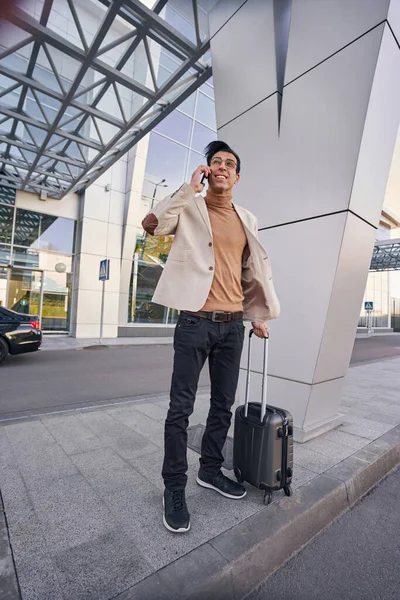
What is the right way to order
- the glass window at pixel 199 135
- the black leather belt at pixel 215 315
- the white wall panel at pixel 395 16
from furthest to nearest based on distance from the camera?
the glass window at pixel 199 135 < the white wall panel at pixel 395 16 < the black leather belt at pixel 215 315

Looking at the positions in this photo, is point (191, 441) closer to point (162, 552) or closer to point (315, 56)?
point (162, 552)

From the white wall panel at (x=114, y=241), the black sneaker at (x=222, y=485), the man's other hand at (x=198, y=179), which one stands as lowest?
the black sneaker at (x=222, y=485)

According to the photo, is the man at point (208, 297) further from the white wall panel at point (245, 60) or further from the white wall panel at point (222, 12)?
the white wall panel at point (222, 12)

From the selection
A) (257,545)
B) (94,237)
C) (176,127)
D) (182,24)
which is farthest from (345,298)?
(176,127)

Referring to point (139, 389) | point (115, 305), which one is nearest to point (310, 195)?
point (139, 389)

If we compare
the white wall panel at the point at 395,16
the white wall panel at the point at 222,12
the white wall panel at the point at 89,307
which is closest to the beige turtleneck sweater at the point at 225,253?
the white wall panel at the point at 395,16

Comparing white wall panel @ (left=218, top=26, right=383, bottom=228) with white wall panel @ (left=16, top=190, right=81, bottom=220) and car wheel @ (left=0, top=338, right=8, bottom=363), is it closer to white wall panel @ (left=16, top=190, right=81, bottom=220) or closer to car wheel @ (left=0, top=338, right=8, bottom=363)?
car wheel @ (left=0, top=338, right=8, bottom=363)

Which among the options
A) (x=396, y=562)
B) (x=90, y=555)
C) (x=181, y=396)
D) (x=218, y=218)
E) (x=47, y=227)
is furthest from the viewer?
(x=47, y=227)

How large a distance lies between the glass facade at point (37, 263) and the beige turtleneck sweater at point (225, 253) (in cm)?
1285

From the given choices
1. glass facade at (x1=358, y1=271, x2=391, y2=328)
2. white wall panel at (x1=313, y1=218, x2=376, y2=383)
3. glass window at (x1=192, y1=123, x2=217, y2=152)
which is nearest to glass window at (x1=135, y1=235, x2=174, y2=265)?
glass window at (x1=192, y1=123, x2=217, y2=152)

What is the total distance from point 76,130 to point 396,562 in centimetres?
1087

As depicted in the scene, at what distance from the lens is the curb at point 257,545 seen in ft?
4.81

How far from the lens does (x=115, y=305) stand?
14.2 m

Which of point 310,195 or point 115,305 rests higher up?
point 310,195
